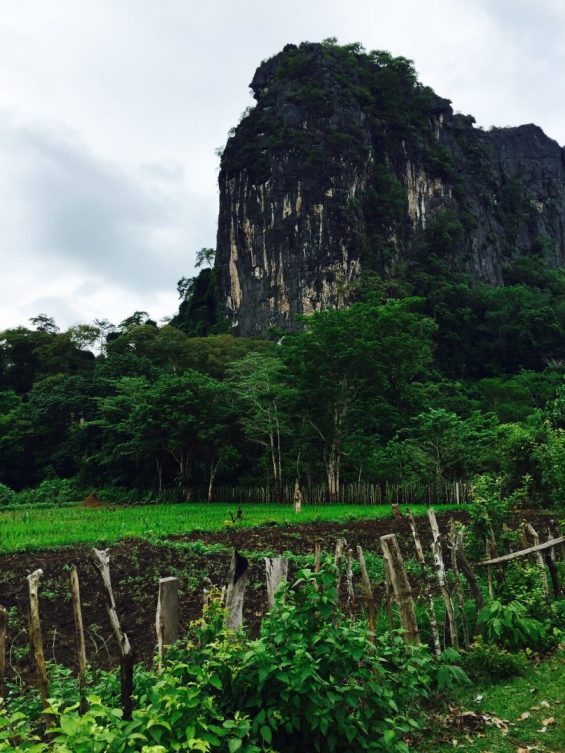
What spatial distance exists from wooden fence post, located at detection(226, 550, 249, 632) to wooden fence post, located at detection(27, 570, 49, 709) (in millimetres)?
1258

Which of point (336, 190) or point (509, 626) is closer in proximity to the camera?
point (509, 626)

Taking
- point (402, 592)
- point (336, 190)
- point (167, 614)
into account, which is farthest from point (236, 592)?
point (336, 190)

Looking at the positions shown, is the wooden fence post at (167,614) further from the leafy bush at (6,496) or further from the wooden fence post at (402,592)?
the leafy bush at (6,496)

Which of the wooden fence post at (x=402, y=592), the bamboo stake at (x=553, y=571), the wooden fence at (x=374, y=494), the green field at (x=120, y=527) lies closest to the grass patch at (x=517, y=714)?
the wooden fence post at (x=402, y=592)

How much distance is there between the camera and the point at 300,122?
6875 centimetres

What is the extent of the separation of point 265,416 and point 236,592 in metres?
25.8

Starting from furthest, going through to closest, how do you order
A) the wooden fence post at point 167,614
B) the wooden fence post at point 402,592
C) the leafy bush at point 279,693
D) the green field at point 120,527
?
the green field at point 120,527
the wooden fence post at point 402,592
the wooden fence post at point 167,614
the leafy bush at point 279,693

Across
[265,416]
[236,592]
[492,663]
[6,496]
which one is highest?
[265,416]

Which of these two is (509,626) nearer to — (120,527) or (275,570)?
(275,570)

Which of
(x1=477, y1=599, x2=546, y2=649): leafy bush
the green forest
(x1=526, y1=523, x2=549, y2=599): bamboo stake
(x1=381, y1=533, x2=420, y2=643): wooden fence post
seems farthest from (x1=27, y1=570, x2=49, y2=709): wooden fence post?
the green forest

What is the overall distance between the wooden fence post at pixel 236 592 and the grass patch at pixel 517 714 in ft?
5.52

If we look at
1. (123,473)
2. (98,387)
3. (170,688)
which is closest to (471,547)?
(170,688)

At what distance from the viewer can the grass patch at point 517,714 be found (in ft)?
13.9

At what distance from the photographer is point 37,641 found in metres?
3.65
